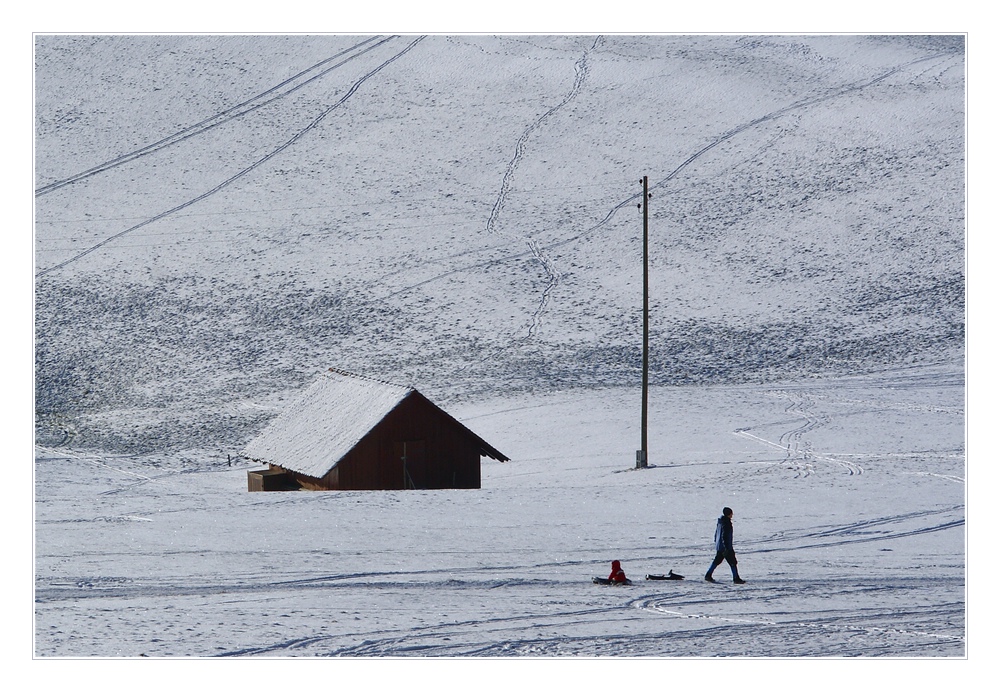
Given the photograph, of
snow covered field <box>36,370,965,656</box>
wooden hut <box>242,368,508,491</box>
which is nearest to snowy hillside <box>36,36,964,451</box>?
wooden hut <box>242,368,508,491</box>

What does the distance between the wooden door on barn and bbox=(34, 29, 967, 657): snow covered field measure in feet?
4.59

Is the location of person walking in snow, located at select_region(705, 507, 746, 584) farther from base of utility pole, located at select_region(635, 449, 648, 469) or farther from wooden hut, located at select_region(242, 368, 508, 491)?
base of utility pole, located at select_region(635, 449, 648, 469)

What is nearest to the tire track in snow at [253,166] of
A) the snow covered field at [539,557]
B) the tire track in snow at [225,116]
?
the tire track in snow at [225,116]

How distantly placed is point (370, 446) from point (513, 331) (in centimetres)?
1963

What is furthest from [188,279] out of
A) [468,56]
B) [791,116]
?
[791,116]

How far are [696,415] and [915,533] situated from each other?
14888mm

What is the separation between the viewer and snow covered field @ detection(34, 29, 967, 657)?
1734cm

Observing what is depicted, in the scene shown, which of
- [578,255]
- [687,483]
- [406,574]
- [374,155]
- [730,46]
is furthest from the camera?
[730,46]

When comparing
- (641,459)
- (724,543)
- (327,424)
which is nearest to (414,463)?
(327,424)

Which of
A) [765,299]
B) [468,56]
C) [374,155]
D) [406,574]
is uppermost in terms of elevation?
[468,56]

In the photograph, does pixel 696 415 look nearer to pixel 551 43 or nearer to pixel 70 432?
pixel 70 432

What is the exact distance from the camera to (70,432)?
36438mm

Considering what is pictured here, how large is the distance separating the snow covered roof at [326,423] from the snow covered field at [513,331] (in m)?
1.32

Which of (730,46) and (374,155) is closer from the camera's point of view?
(374,155)
